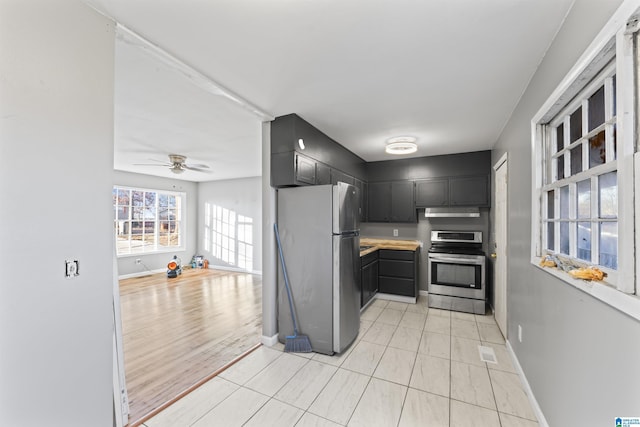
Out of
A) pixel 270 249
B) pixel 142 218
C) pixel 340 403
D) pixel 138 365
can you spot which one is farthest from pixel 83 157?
pixel 142 218

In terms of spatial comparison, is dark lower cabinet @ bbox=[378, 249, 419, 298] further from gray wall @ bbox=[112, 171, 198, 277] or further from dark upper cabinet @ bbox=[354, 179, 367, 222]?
gray wall @ bbox=[112, 171, 198, 277]

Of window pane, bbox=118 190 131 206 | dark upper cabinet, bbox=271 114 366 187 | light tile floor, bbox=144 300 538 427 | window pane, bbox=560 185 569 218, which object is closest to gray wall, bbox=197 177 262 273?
window pane, bbox=118 190 131 206

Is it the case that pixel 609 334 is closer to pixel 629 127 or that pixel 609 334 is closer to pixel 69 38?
pixel 629 127

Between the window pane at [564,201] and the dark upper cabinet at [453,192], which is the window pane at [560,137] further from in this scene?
the dark upper cabinet at [453,192]

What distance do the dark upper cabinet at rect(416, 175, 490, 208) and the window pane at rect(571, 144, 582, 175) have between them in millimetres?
2836

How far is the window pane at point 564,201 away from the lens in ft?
5.32

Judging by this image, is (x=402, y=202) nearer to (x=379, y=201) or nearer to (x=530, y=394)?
(x=379, y=201)

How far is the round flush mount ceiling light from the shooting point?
3623 mm

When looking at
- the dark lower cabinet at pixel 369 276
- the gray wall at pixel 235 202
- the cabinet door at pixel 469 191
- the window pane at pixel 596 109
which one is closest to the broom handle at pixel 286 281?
the dark lower cabinet at pixel 369 276

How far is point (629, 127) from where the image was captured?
95 centimetres

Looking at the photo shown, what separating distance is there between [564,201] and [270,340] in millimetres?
2842

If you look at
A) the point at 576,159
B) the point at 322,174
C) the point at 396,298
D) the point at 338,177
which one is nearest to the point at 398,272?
the point at 396,298

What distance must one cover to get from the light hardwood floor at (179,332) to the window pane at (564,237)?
288 cm

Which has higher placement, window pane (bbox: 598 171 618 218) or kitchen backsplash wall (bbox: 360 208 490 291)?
window pane (bbox: 598 171 618 218)
